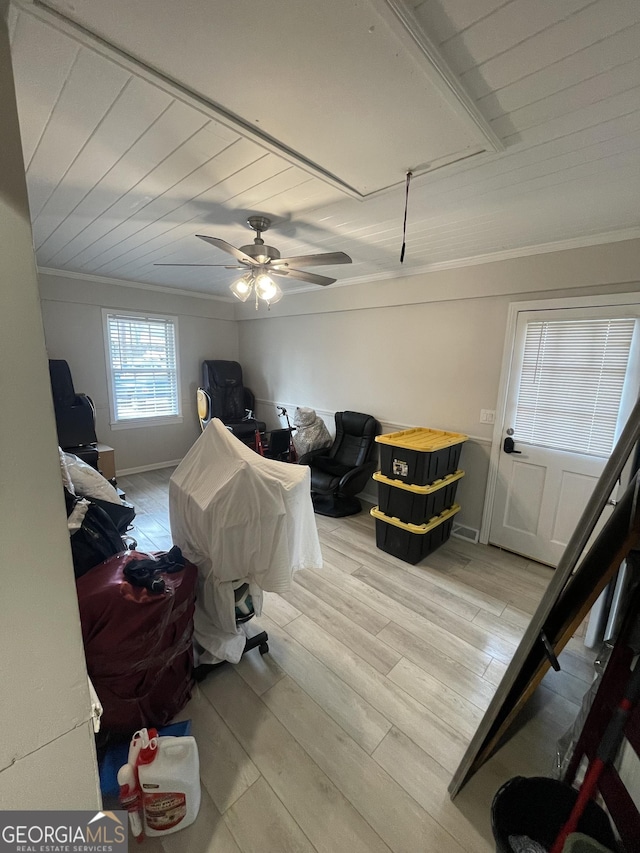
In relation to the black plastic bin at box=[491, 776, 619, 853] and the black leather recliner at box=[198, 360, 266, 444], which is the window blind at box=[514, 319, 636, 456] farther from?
the black leather recliner at box=[198, 360, 266, 444]

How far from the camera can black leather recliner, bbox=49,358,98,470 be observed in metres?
3.52

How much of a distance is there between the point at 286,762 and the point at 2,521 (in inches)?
58.8

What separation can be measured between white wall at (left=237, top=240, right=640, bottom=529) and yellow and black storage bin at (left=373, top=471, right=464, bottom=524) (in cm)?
35

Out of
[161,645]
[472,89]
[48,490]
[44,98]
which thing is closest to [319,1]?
[472,89]

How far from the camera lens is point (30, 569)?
73cm

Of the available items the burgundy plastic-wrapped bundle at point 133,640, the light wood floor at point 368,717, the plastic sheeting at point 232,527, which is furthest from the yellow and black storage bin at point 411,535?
the burgundy plastic-wrapped bundle at point 133,640

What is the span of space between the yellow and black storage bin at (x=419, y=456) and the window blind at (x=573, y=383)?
23.1 inches

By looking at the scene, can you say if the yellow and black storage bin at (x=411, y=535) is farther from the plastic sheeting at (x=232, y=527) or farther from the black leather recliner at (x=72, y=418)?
the black leather recliner at (x=72, y=418)

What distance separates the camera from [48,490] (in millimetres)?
731

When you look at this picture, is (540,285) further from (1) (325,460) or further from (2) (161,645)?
(2) (161,645)

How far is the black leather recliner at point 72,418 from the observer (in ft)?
11.6

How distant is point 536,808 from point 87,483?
228cm

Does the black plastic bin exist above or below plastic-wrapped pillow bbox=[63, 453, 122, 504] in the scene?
below

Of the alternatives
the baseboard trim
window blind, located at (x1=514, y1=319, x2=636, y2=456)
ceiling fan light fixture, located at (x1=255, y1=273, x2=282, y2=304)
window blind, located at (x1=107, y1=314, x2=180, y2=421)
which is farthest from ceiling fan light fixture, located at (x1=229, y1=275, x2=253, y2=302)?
the baseboard trim
